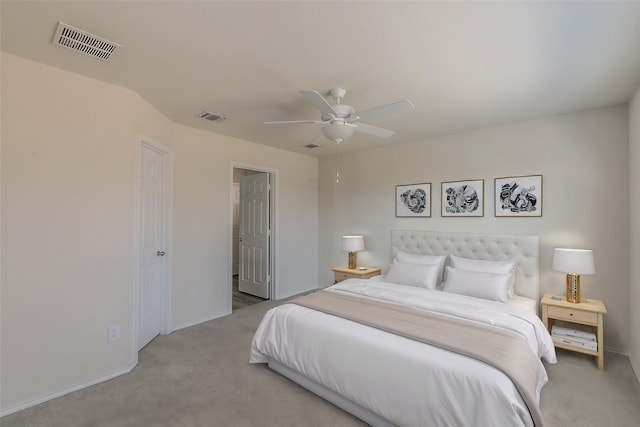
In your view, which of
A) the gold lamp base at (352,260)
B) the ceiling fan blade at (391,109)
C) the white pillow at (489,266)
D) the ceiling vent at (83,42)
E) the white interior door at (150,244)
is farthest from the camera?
the gold lamp base at (352,260)

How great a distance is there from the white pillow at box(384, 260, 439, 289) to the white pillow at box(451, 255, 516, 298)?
0.29m

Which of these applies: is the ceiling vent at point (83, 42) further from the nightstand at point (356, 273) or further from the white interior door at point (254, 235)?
the nightstand at point (356, 273)

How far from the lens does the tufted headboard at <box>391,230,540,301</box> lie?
10.8 ft

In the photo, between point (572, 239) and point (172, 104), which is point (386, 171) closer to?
point (572, 239)

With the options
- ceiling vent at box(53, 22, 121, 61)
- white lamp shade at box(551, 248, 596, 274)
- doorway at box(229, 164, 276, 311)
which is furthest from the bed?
ceiling vent at box(53, 22, 121, 61)

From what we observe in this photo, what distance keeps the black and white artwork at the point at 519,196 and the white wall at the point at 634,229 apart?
72cm

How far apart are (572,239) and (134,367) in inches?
178

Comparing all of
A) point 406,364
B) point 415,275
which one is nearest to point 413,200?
point 415,275

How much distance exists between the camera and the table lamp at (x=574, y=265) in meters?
2.78

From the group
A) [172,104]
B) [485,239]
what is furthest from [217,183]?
[485,239]

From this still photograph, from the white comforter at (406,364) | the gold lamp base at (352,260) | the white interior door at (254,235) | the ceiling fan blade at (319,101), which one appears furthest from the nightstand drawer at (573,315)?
the white interior door at (254,235)

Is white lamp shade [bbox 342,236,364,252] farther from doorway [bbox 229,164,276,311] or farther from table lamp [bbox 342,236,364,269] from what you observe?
doorway [bbox 229,164,276,311]

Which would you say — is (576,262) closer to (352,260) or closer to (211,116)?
(352,260)

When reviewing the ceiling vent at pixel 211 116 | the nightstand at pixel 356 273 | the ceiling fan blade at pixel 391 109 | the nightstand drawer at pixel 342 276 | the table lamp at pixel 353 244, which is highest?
the ceiling vent at pixel 211 116
